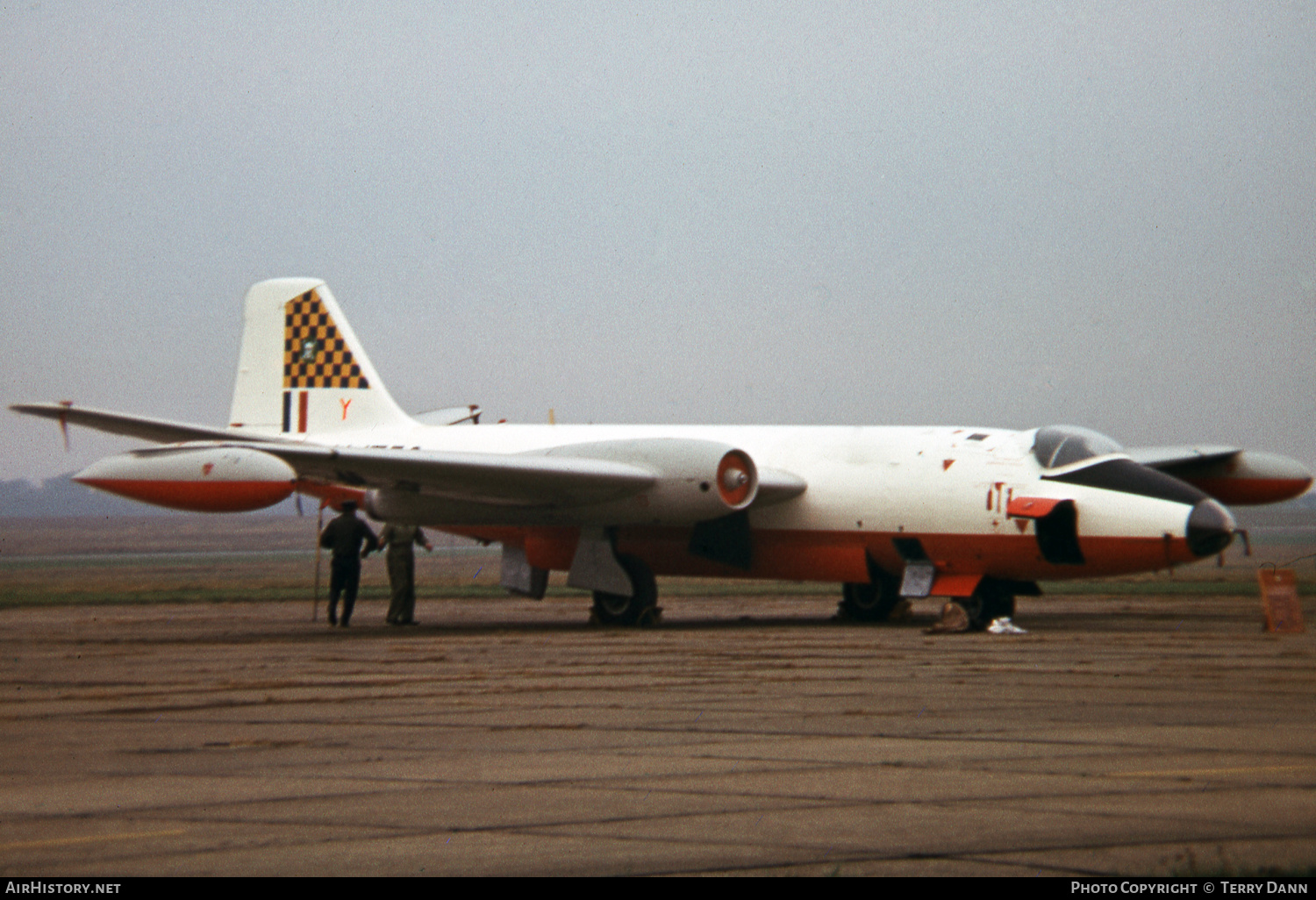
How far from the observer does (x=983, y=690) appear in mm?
10875

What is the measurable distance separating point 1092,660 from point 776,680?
308cm

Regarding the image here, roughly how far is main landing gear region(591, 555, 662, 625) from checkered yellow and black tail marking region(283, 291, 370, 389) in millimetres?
5842

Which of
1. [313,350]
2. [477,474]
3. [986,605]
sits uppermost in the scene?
[313,350]

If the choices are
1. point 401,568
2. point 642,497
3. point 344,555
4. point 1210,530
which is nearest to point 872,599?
point 642,497

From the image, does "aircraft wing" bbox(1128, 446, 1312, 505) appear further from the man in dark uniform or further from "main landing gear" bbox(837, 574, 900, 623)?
the man in dark uniform

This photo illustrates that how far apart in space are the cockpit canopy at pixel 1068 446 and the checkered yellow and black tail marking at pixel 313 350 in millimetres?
10742

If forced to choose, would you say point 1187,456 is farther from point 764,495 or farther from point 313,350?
point 313,350

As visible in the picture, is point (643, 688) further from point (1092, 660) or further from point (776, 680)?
point (1092, 660)

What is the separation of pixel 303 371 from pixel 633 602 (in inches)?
282

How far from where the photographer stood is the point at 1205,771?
23.8ft

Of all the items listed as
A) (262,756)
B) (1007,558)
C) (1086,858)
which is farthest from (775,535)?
(1086,858)

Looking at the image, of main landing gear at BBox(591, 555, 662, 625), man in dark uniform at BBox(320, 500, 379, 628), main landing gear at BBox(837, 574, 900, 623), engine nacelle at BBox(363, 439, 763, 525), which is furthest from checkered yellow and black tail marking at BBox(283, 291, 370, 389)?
main landing gear at BBox(837, 574, 900, 623)

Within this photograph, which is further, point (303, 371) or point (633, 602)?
point (303, 371)

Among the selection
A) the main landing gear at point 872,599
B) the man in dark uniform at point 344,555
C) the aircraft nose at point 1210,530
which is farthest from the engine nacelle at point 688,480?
the aircraft nose at point 1210,530
